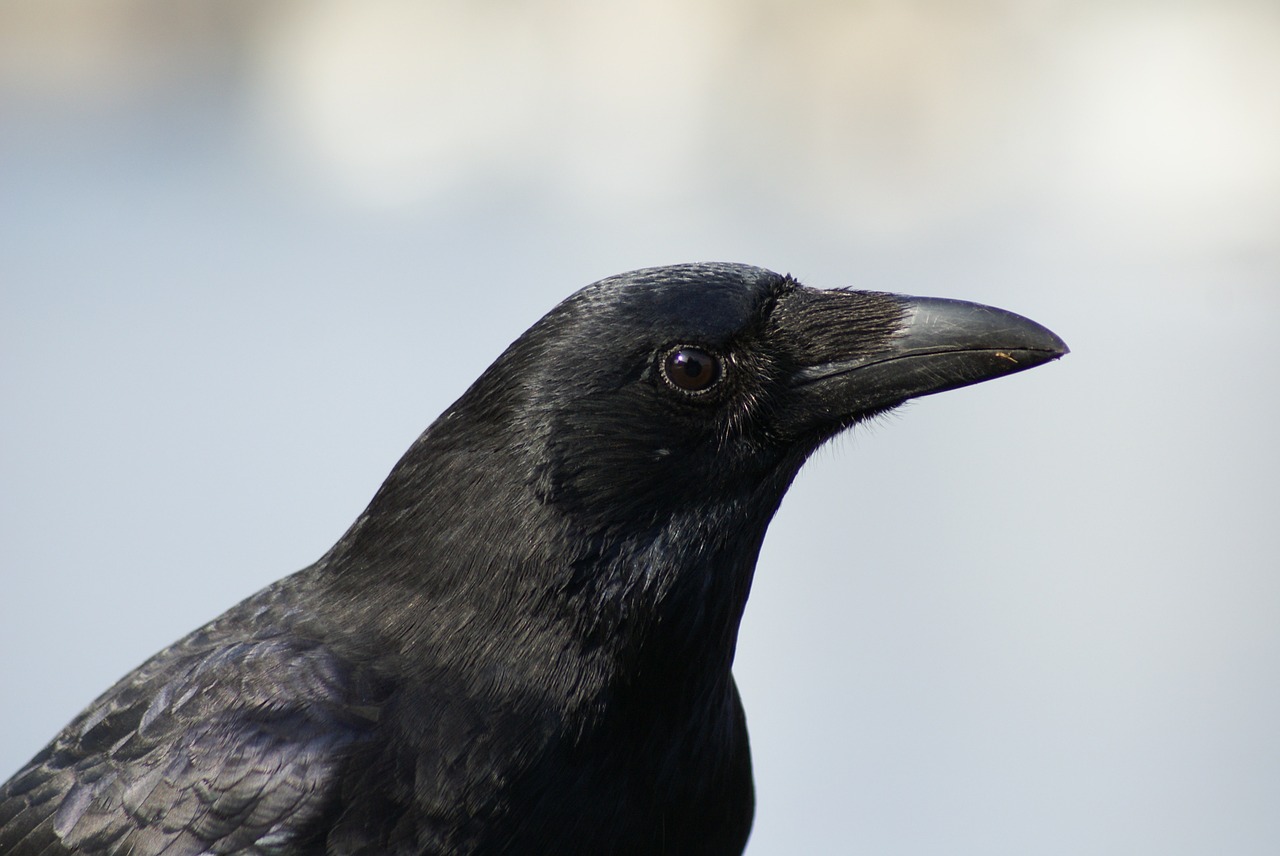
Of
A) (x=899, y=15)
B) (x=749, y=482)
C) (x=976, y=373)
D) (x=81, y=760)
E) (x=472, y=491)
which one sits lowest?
(x=81, y=760)

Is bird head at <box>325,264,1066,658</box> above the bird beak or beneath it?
beneath

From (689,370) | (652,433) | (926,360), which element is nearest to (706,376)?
(689,370)

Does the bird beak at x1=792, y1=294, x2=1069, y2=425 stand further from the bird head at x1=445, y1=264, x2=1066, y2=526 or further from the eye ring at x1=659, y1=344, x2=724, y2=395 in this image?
→ the eye ring at x1=659, y1=344, x2=724, y2=395

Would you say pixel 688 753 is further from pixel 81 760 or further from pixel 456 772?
pixel 81 760

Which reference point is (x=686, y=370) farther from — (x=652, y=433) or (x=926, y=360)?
(x=926, y=360)

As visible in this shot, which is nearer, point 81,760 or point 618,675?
point 618,675

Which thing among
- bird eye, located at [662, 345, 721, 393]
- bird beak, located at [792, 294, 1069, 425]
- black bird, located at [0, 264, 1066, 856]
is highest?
bird beak, located at [792, 294, 1069, 425]

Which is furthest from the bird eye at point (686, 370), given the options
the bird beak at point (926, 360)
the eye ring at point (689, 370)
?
the bird beak at point (926, 360)

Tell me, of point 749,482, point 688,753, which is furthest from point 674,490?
point 688,753

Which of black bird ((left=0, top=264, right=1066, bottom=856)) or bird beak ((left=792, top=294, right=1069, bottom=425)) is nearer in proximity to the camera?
black bird ((left=0, top=264, right=1066, bottom=856))

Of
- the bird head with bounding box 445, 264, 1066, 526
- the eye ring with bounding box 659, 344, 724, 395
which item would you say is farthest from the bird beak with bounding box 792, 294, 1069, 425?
the eye ring with bounding box 659, 344, 724, 395
